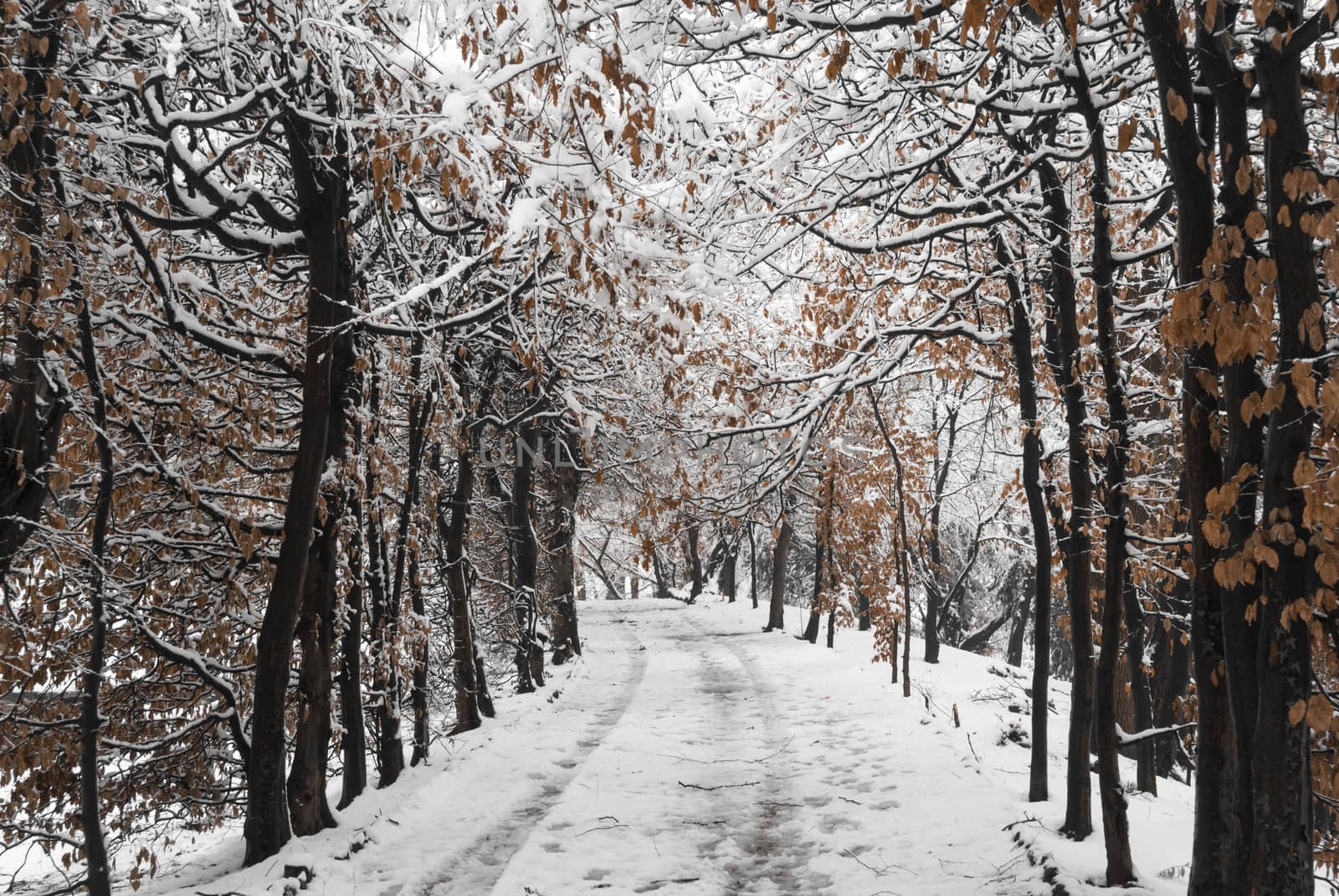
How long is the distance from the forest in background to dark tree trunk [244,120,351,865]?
0.12 ft

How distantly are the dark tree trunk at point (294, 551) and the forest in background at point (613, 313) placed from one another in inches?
1.4

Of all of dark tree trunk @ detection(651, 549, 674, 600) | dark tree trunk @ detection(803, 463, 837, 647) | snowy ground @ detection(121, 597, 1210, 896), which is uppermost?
dark tree trunk @ detection(803, 463, 837, 647)

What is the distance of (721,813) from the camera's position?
7797 millimetres

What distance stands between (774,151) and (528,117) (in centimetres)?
161

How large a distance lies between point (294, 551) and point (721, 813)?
437cm

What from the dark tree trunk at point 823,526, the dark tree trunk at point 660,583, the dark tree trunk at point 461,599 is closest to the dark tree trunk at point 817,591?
the dark tree trunk at point 823,526

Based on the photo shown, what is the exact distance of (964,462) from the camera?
2691 cm

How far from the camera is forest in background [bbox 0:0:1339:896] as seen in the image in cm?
362

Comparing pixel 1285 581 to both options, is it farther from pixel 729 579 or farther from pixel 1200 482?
pixel 729 579

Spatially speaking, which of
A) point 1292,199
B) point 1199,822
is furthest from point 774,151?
point 1199,822

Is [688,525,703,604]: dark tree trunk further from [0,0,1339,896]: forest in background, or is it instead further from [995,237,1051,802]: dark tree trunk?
[995,237,1051,802]: dark tree trunk

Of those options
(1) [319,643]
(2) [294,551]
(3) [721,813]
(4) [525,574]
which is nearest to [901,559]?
(4) [525,574]

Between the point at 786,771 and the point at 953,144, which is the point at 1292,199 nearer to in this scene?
the point at 953,144

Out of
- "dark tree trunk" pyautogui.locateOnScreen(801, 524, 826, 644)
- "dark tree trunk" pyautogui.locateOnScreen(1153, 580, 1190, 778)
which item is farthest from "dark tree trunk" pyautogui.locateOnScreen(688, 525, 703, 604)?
"dark tree trunk" pyautogui.locateOnScreen(1153, 580, 1190, 778)
